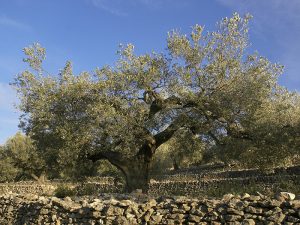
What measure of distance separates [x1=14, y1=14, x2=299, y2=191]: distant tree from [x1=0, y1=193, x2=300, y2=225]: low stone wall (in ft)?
16.9

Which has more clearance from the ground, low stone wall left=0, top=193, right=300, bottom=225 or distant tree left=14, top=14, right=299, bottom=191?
distant tree left=14, top=14, right=299, bottom=191

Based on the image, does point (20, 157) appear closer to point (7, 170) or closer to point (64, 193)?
point (7, 170)

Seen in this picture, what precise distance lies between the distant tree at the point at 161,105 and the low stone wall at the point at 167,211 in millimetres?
5166

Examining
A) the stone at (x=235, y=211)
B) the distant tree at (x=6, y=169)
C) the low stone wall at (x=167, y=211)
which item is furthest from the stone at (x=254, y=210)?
the distant tree at (x=6, y=169)

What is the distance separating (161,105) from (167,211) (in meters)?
10.1

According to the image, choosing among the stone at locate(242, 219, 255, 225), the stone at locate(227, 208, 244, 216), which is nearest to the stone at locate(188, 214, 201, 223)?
the stone at locate(227, 208, 244, 216)

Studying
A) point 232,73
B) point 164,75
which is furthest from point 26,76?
point 232,73

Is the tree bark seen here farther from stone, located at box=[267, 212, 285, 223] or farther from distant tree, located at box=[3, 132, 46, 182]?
distant tree, located at box=[3, 132, 46, 182]

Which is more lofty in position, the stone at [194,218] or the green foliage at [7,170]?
the green foliage at [7,170]

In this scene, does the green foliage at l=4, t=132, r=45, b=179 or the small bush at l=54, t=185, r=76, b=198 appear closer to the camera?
the small bush at l=54, t=185, r=76, b=198

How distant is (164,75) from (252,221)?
12.6 m

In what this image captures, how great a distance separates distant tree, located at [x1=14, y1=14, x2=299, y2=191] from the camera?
2112cm

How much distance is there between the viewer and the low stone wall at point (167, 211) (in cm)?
1066

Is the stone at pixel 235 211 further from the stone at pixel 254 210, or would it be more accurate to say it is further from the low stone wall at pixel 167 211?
the stone at pixel 254 210
